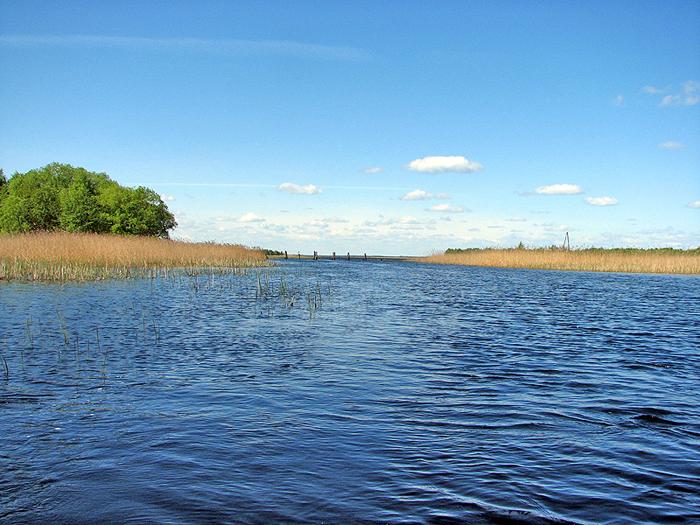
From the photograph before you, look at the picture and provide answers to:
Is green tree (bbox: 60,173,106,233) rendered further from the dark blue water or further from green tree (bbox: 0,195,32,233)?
the dark blue water

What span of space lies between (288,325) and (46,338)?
6.11 metres

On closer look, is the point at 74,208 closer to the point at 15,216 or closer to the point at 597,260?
the point at 15,216

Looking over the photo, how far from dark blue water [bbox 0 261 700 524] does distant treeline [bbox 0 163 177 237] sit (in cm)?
5176

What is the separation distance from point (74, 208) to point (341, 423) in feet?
208

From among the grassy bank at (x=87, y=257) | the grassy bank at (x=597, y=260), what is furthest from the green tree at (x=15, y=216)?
the grassy bank at (x=597, y=260)

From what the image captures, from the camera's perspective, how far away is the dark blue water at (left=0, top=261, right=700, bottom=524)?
4992mm

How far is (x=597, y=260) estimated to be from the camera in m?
56.2

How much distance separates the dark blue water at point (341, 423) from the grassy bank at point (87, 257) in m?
14.0

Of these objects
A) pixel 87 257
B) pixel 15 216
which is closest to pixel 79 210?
pixel 15 216

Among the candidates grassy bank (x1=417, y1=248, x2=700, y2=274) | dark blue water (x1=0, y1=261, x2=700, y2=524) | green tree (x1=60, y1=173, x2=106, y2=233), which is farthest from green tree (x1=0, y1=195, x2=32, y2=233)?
dark blue water (x1=0, y1=261, x2=700, y2=524)

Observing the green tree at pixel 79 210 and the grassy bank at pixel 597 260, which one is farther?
the green tree at pixel 79 210

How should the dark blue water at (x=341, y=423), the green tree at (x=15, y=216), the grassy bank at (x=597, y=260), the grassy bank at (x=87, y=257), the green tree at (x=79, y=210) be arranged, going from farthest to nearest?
1. the green tree at (x=15, y=216)
2. the green tree at (x=79, y=210)
3. the grassy bank at (x=597, y=260)
4. the grassy bank at (x=87, y=257)
5. the dark blue water at (x=341, y=423)

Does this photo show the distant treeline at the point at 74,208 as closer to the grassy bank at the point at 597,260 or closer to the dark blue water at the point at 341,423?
the grassy bank at the point at 597,260

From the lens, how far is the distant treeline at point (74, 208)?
63.8 meters
